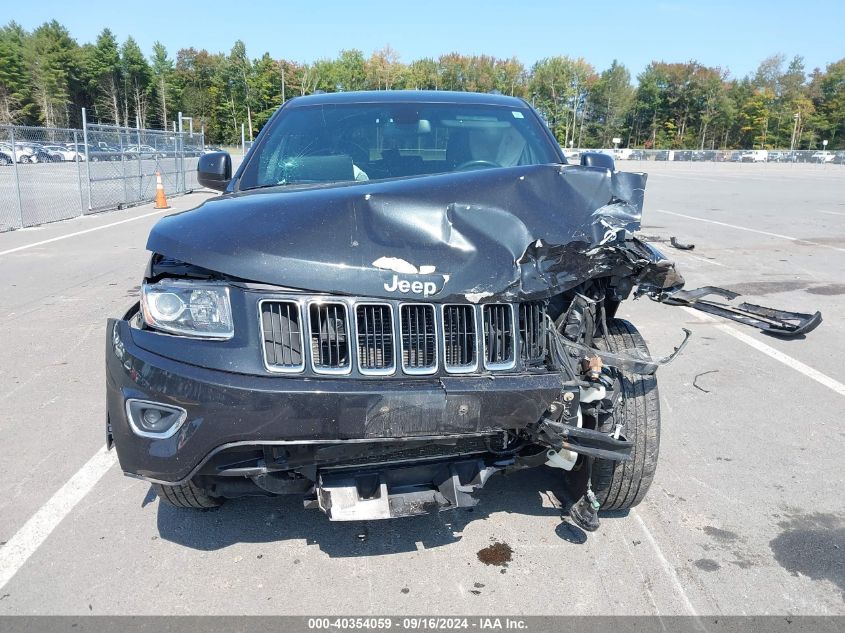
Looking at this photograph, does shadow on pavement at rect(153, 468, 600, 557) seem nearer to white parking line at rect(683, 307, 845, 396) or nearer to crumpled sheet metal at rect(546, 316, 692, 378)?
crumpled sheet metal at rect(546, 316, 692, 378)

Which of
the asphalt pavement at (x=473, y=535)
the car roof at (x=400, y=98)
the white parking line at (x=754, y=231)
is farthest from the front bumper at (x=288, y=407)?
the white parking line at (x=754, y=231)

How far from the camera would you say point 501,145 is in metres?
4.02

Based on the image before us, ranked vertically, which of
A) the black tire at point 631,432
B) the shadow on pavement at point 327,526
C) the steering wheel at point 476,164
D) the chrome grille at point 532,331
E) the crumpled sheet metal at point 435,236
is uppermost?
the steering wheel at point 476,164

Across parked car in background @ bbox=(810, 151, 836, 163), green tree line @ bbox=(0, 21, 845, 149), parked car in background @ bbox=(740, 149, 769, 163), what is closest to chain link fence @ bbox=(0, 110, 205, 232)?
parked car in background @ bbox=(740, 149, 769, 163)

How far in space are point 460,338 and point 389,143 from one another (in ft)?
6.14

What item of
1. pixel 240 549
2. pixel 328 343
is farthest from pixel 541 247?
pixel 240 549

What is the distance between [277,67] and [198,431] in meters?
97.2

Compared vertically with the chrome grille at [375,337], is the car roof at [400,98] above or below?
above

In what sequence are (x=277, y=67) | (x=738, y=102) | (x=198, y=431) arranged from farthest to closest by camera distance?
(x=738, y=102), (x=277, y=67), (x=198, y=431)

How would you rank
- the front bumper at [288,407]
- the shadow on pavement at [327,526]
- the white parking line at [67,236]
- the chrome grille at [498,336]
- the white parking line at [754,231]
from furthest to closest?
the white parking line at [754,231], the white parking line at [67,236], the shadow on pavement at [327,526], the chrome grille at [498,336], the front bumper at [288,407]

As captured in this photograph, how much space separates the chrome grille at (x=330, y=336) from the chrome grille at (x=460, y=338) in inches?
14.2

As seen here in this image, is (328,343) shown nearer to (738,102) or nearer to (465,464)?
(465,464)

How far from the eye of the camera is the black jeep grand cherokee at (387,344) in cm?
227

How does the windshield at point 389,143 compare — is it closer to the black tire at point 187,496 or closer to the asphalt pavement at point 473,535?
the black tire at point 187,496
